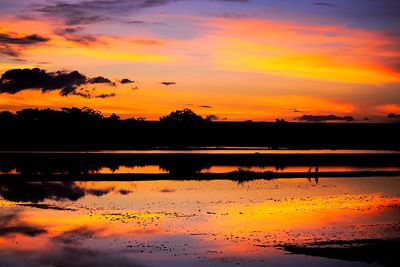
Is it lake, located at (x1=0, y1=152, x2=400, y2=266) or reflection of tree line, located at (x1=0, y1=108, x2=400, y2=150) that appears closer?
lake, located at (x1=0, y1=152, x2=400, y2=266)

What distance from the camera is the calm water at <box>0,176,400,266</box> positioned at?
18844mm

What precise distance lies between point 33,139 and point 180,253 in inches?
3114

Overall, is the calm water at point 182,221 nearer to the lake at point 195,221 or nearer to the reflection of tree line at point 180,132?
the lake at point 195,221

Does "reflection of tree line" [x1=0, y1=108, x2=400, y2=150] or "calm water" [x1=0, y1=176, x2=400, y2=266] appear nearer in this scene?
"calm water" [x1=0, y1=176, x2=400, y2=266]

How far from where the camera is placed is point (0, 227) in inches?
909

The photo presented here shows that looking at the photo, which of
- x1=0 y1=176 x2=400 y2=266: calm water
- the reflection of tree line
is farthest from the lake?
the reflection of tree line

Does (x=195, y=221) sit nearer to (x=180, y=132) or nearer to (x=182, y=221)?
(x=182, y=221)

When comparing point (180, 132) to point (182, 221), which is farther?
point (180, 132)

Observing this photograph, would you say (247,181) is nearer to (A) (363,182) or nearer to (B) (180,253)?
(A) (363,182)

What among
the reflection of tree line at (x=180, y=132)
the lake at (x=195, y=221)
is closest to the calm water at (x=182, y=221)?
the lake at (x=195, y=221)

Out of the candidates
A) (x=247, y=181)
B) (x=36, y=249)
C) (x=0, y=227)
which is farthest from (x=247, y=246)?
(x=247, y=181)

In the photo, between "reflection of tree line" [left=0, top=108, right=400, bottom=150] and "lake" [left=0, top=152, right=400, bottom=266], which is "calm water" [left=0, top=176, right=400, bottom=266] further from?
"reflection of tree line" [left=0, top=108, right=400, bottom=150]

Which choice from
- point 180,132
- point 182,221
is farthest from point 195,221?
point 180,132

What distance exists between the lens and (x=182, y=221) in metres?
24.9
